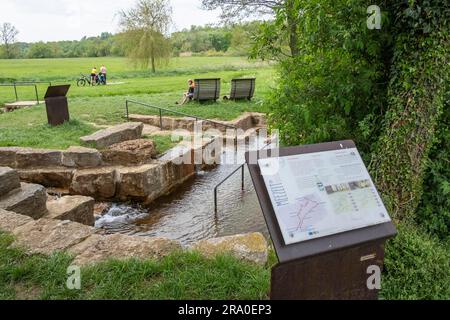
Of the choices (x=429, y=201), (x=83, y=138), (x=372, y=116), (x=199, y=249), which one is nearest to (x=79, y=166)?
(x=83, y=138)

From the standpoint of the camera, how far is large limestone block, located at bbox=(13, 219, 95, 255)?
10.7 feet

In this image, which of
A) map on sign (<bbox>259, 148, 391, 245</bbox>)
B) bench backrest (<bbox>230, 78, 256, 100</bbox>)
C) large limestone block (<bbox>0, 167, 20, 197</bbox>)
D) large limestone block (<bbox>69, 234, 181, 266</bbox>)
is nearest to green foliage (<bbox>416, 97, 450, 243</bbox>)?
map on sign (<bbox>259, 148, 391, 245</bbox>)

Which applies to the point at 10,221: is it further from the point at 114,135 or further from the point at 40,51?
the point at 40,51

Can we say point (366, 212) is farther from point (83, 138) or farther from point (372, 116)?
point (83, 138)

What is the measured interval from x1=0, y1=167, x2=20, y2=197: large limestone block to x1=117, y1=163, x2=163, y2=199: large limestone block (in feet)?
5.53

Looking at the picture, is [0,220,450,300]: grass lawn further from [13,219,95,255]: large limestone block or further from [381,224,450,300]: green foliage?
[13,219,95,255]: large limestone block

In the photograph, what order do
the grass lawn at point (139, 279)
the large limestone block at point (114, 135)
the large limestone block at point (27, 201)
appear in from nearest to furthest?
the grass lawn at point (139, 279) < the large limestone block at point (27, 201) < the large limestone block at point (114, 135)

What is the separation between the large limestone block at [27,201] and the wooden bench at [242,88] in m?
8.92

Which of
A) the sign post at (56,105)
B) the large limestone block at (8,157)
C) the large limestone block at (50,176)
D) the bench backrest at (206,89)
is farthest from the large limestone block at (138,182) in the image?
the bench backrest at (206,89)

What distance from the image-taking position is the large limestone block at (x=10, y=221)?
3650 mm

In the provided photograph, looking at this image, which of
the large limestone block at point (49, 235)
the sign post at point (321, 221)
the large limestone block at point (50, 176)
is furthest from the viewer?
the large limestone block at point (50, 176)

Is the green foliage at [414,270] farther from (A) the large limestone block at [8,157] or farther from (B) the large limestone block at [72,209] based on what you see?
(A) the large limestone block at [8,157]
